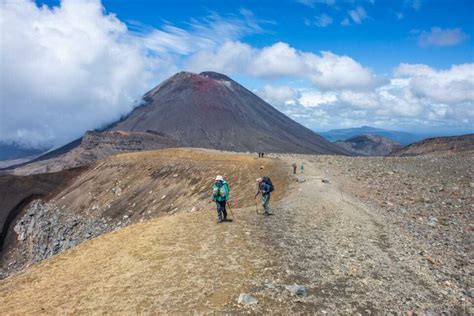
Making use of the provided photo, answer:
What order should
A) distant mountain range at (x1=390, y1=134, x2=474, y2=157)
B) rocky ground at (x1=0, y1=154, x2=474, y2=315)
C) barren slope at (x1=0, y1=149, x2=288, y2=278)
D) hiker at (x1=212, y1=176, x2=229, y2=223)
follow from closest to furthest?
rocky ground at (x1=0, y1=154, x2=474, y2=315) → hiker at (x1=212, y1=176, x2=229, y2=223) → barren slope at (x1=0, y1=149, x2=288, y2=278) → distant mountain range at (x1=390, y1=134, x2=474, y2=157)

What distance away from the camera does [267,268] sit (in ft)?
46.0

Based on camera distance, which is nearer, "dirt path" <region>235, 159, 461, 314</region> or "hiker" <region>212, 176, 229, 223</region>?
"dirt path" <region>235, 159, 461, 314</region>

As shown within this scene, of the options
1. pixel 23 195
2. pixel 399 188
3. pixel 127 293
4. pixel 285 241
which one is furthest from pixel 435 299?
pixel 23 195

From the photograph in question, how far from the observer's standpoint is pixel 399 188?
3547 centimetres

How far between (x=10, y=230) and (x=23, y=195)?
42.9ft

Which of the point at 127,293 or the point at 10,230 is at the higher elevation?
the point at 127,293

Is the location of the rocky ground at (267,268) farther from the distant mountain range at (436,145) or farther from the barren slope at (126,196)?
the distant mountain range at (436,145)

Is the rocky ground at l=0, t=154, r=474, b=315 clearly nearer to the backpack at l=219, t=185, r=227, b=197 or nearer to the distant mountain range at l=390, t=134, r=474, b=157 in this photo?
the backpack at l=219, t=185, r=227, b=197

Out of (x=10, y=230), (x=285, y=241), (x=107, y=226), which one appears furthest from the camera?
(x=10, y=230)

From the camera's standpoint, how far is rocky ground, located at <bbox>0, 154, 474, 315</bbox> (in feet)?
39.5

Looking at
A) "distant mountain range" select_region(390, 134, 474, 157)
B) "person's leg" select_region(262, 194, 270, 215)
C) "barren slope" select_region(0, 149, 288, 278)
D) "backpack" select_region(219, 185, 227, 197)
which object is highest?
"distant mountain range" select_region(390, 134, 474, 157)

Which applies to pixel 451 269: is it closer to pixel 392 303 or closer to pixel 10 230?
pixel 392 303

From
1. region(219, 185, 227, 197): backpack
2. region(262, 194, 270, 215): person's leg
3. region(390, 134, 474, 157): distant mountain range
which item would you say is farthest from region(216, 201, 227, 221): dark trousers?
region(390, 134, 474, 157): distant mountain range

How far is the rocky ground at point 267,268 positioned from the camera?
39.5 ft
